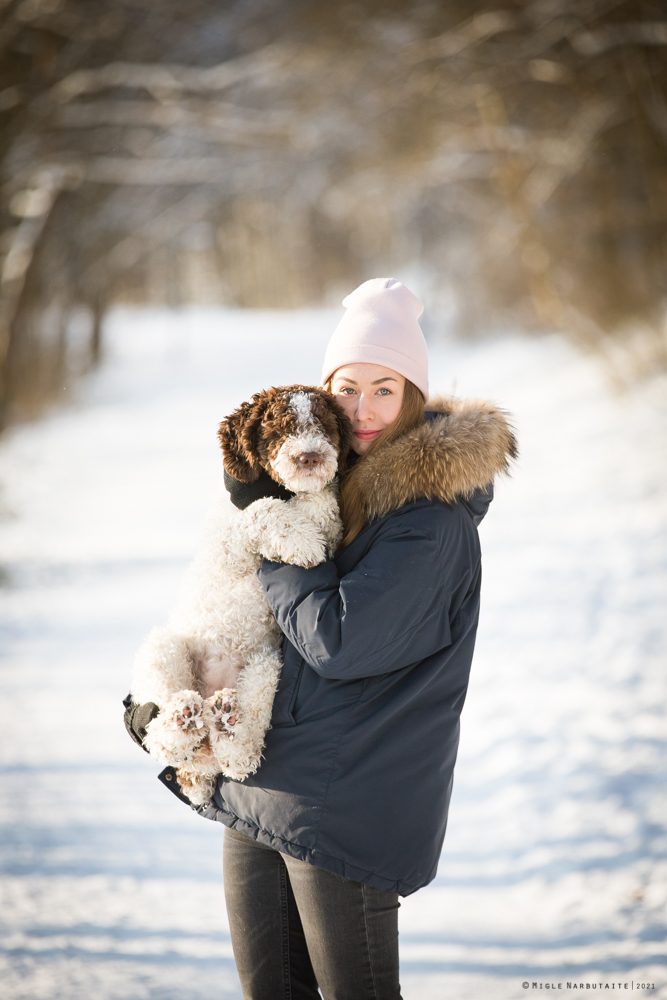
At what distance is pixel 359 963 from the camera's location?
191 cm

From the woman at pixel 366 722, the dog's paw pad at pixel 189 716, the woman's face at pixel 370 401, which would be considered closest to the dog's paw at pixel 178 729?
the dog's paw pad at pixel 189 716

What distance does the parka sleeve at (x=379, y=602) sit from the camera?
1781 mm

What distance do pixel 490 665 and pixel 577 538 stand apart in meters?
2.53

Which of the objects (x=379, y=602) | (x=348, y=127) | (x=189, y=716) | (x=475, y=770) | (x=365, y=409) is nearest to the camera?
(x=379, y=602)

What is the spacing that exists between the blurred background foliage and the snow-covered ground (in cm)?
361

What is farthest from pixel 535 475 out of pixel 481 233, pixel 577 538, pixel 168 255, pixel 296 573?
pixel 168 255

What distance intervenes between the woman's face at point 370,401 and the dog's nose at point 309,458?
0.67 ft

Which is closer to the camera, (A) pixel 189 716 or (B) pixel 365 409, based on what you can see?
(A) pixel 189 716

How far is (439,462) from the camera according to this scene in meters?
1.90

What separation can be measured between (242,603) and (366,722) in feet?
1.35

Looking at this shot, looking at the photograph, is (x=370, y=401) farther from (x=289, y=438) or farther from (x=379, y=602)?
(x=379, y=602)

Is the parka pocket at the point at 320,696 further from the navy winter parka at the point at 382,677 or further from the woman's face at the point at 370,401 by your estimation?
the woman's face at the point at 370,401

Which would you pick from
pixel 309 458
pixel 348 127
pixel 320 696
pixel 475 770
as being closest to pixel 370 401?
pixel 309 458

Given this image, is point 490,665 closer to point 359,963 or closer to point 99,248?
point 359,963
